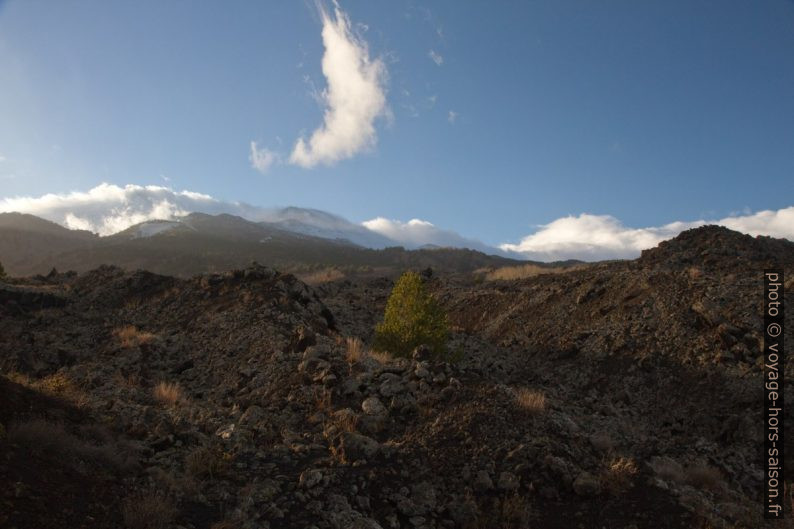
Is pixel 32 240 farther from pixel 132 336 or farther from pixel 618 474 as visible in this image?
pixel 618 474

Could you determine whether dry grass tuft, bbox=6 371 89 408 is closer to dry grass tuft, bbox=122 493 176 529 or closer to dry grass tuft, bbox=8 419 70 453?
dry grass tuft, bbox=8 419 70 453

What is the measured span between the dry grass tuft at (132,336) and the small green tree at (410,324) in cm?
735

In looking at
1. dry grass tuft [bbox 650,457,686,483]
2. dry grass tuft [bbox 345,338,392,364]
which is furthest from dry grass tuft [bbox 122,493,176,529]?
dry grass tuft [bbox 650,457,686,483]

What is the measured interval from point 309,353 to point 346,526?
6324 millimetres

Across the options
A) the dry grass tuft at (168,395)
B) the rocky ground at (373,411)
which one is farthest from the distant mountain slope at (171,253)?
the dry grass tuft at (168,395)

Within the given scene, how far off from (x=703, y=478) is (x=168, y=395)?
11.1 meters

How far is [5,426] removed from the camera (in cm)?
661

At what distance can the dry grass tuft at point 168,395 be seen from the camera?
1094 cm

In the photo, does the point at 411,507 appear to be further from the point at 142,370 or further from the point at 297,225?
the point at 297,225

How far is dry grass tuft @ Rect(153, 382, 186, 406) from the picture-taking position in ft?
35.9

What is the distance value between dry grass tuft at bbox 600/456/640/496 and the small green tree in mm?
6594

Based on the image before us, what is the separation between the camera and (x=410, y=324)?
A: 14.9m

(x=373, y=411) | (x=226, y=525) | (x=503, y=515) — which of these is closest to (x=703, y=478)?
(x=503, y=515)

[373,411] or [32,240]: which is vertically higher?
[32,240]
